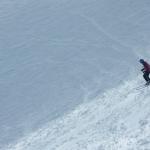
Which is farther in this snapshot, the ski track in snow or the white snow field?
the white snow field

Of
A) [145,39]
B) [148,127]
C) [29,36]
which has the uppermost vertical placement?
[148,127]

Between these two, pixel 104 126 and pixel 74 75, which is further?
pixel 74 75

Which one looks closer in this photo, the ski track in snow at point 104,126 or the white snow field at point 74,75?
the ski track in snow at point 104,126

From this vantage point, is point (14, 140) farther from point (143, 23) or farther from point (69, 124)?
point (143, 23)

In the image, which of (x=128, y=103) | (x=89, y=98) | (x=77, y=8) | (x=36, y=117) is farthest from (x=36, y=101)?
(x=77, y=8)
